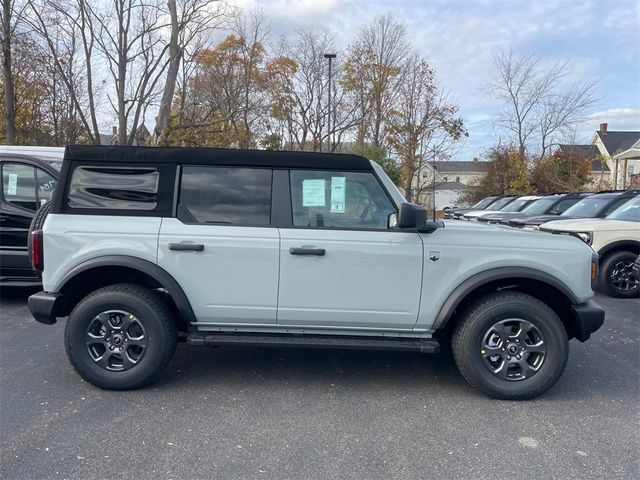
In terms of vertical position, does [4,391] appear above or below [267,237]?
below

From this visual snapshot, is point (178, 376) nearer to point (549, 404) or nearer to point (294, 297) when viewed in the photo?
point (294, 297)

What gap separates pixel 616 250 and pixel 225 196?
21.9 ft

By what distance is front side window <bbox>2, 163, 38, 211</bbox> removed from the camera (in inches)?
255

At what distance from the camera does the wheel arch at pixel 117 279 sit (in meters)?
3.86

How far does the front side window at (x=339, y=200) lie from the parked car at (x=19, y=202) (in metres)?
4.13

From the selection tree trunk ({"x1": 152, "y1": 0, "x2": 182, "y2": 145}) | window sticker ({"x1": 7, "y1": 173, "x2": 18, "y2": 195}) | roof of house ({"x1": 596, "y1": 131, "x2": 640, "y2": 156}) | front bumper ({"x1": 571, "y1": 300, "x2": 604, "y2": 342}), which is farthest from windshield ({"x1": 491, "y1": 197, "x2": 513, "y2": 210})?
roof of house ({"x1": 596, "y1": 131, "x2": 640, "y2": 156})

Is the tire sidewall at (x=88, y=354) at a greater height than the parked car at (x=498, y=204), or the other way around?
the parked car at (x=498, y=204)

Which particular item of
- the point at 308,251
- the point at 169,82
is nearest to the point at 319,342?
the point at 308,251

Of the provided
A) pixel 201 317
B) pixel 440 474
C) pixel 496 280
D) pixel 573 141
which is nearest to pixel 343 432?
pixel 440 474

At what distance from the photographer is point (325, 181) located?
13.3 ft

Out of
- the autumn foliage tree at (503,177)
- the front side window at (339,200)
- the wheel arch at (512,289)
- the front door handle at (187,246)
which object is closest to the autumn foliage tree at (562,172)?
the autumn foliage tree at (503,177)

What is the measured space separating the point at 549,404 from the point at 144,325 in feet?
10.6

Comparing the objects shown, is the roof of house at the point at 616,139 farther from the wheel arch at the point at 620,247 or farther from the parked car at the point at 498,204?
the wheel arch at the point at 620,247

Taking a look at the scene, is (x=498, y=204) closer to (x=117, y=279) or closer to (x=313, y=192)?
(x=313, y=192)
